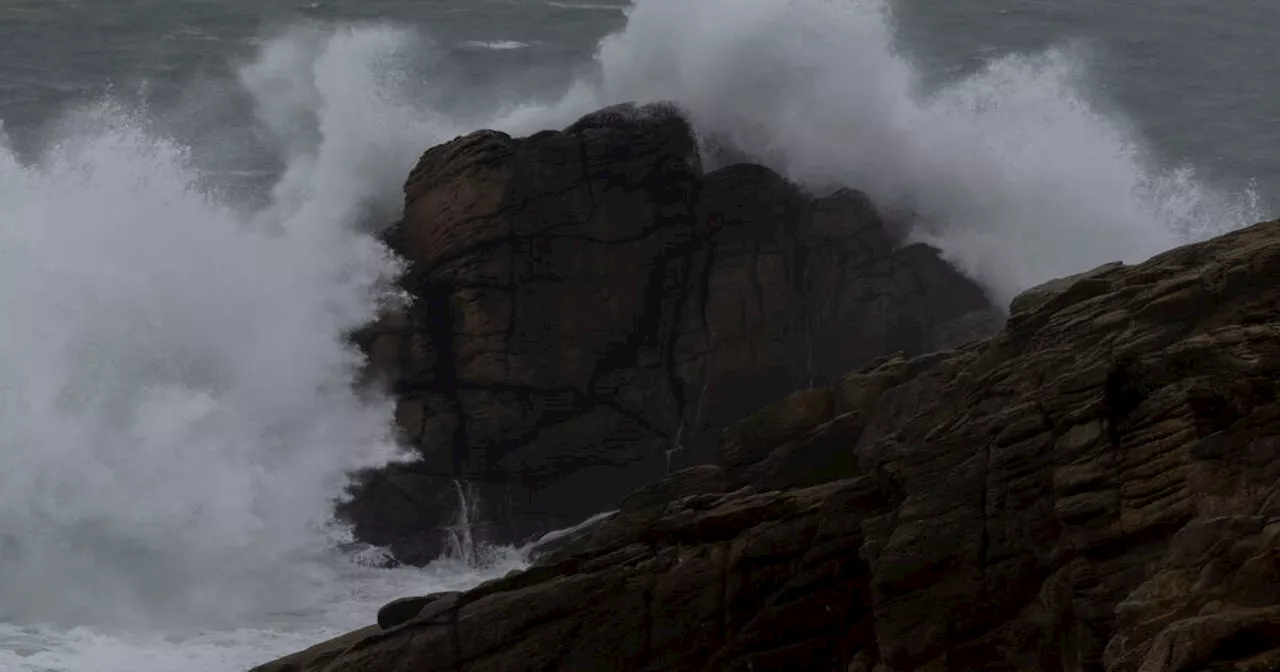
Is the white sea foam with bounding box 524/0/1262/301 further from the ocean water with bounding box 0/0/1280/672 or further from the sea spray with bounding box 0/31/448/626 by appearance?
the sea spray with bounding box 0/31/448/626

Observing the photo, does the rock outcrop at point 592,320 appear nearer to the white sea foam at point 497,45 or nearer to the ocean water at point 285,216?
the ocean water at point 285,216

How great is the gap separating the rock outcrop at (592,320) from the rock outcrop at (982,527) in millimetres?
5129

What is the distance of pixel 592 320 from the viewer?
2448cm

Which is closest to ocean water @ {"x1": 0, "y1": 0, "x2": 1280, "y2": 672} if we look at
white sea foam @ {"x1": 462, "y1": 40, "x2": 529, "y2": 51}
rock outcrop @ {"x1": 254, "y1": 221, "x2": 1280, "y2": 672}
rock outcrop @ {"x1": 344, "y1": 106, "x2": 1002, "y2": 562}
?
white sea foam @ {"x1": 462, "y1": 40, "x2": 529, "y2": 51}

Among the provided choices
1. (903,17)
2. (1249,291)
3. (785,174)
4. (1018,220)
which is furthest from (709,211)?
(903,17)

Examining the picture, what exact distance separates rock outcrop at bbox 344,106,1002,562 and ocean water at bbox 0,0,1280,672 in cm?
81

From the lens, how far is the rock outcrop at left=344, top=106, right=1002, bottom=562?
2378 centimetres

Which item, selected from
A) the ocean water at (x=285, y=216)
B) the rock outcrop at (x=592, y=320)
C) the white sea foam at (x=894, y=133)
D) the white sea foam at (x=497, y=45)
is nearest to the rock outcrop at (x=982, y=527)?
the ocean water at (x=285, y=216)

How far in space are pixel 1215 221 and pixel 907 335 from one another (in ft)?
33.8

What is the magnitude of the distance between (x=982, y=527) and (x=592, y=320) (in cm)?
1032

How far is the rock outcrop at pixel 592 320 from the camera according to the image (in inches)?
936

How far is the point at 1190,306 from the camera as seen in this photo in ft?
49.1

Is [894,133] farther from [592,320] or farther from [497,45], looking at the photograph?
[497,45]

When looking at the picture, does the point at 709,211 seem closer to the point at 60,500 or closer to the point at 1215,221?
the point at 60,500
